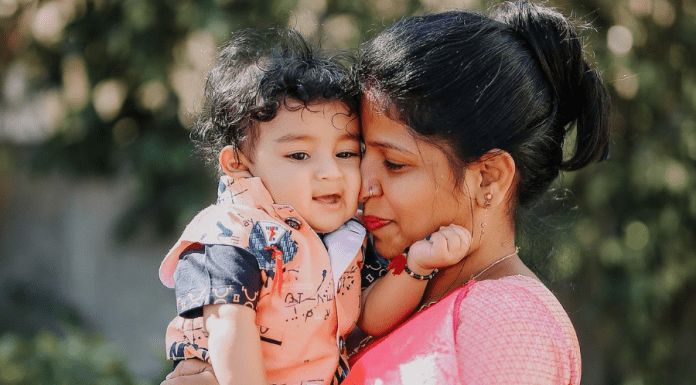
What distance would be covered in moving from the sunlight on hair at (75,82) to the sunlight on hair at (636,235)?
3552 millimetres

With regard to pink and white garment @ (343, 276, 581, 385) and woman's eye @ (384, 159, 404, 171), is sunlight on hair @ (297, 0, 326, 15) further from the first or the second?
pink and white garment @ (343, 276, 581, 385)

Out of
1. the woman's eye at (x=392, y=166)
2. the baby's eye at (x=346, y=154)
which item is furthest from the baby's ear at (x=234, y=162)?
the woman's eye at (x=392, y=166)

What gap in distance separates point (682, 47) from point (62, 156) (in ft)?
13.5

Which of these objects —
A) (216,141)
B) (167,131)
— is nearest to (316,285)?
(216,141)

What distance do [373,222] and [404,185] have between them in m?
0.15

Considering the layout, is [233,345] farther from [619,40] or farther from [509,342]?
[619,40]

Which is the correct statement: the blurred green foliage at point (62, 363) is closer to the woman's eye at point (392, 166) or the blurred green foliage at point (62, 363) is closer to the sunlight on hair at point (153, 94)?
the sunlight on hair at point (153, 94)

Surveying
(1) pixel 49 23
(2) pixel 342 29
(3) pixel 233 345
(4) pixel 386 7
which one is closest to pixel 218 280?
(3) pixel 233 345

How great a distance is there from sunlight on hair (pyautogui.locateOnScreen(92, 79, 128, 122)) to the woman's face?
3.51m

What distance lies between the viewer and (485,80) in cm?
180

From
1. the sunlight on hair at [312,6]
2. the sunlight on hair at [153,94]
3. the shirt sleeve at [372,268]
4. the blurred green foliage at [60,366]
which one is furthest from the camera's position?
the sunlight on hair at [153,94]

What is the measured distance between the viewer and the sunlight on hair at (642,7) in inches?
183

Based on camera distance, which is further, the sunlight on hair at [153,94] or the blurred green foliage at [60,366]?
the sunlight on hair at [153,94]

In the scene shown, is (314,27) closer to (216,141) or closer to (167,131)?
(167,131)
